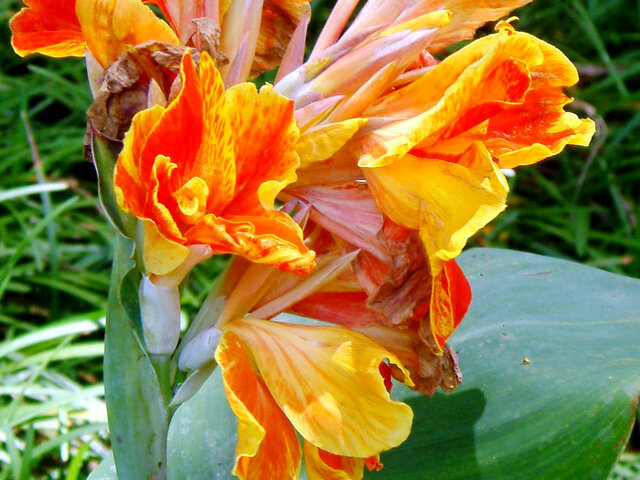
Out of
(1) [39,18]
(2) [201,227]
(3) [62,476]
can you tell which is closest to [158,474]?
(2) [201,227]

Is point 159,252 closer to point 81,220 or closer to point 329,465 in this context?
point 329,465

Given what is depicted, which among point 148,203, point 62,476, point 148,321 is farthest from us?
point 62,476

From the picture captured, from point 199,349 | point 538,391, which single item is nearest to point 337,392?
point 199,349

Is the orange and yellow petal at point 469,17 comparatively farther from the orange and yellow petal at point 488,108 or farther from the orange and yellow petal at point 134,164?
Answer: the orange and yellow petal at point 134,164

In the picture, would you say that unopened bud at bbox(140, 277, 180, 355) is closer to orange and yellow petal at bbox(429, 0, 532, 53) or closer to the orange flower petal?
the orange flower petal

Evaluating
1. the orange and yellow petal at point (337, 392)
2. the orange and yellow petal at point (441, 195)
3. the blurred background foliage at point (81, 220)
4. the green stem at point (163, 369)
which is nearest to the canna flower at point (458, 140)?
the orange and yellow petal at point (441, 195)

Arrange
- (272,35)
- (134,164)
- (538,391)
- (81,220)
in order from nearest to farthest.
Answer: (134,164) → (272,35) → (538,391) → (81,220)

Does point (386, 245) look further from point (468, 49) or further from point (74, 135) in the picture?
point (74, 135)
